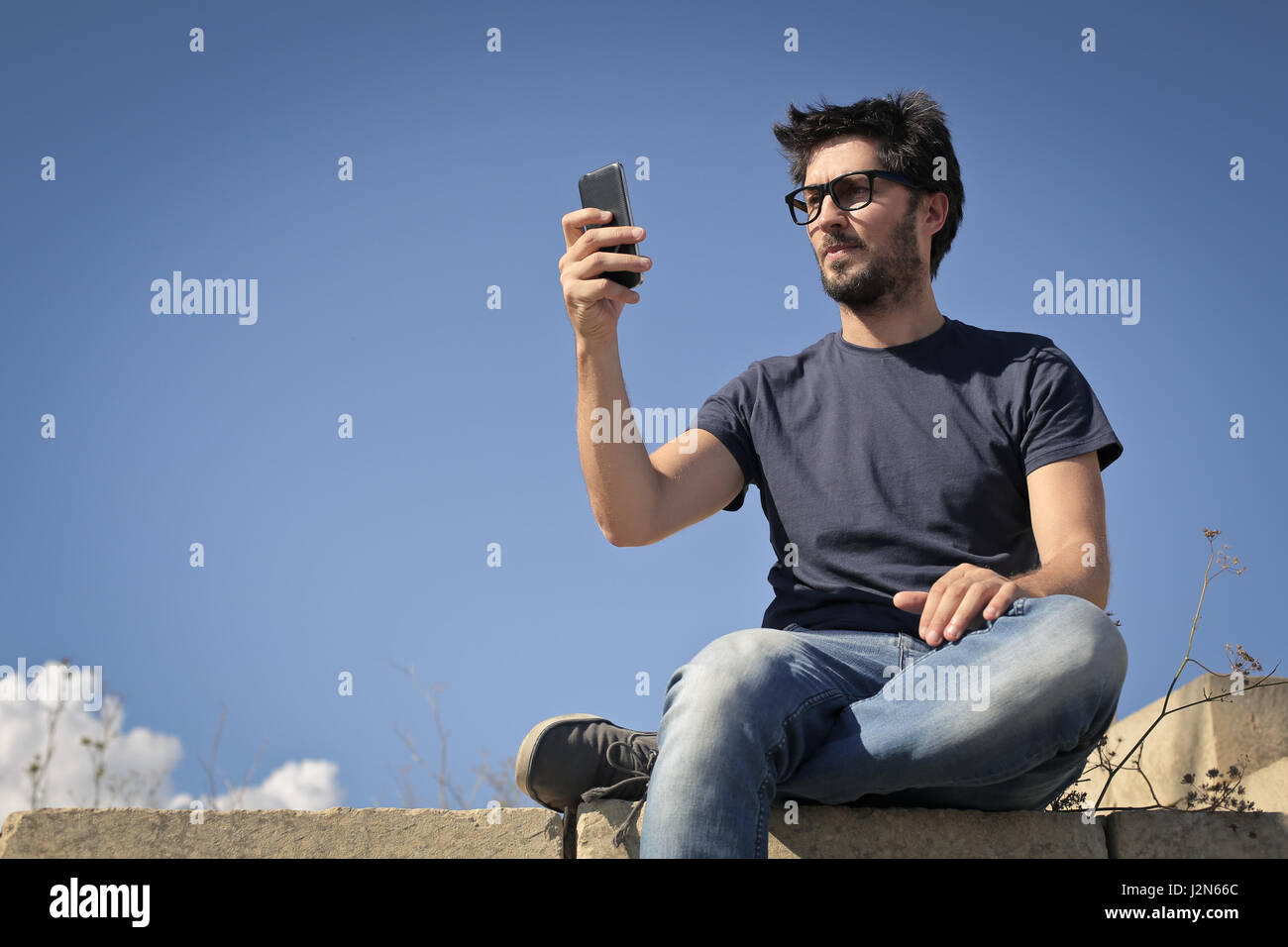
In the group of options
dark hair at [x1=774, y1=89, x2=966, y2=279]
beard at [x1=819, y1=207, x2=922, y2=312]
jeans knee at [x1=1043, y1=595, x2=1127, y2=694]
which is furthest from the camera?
dark hair at [x1=774, y1=89, x2=966, y2=279]

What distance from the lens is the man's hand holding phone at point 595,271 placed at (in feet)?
8.24

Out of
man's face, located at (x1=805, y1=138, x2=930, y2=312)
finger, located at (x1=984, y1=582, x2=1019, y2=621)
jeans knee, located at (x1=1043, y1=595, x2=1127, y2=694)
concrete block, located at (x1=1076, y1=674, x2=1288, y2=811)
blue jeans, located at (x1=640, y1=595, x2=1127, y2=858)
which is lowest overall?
concrete block, located at (x1=1076, y1=674, x2=1288, y2=811)

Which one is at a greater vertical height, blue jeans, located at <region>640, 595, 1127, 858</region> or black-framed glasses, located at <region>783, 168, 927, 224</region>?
black-framed glasses, located at <region>783, 168, 927, 224</region>

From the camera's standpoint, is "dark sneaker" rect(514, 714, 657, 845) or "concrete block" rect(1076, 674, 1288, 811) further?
"concrete block" rect(1076, 674, 1288, 811)

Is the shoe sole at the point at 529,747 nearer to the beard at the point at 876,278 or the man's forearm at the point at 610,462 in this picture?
the man's forearm at the point at 610,462

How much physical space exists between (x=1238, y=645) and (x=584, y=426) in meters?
2.24

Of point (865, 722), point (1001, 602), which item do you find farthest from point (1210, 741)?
point (865, 722)

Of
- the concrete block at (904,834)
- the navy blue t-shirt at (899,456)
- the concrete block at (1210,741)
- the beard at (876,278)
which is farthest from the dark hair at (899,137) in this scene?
the concrete block at (1210,741)

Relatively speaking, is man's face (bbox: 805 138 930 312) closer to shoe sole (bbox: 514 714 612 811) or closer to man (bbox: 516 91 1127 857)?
man (bbox: 516 91 1127 857)

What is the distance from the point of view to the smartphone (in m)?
2.54

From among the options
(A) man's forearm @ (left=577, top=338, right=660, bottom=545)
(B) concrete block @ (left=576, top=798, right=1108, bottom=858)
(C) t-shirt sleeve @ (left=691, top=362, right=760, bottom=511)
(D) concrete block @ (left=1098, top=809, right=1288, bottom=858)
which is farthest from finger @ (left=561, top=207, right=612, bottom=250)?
(D) concrete block @ (left=1098, top=809, right=1288, bottom=858)

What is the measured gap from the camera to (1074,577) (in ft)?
7.84

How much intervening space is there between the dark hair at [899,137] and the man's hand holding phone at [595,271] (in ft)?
3.63
